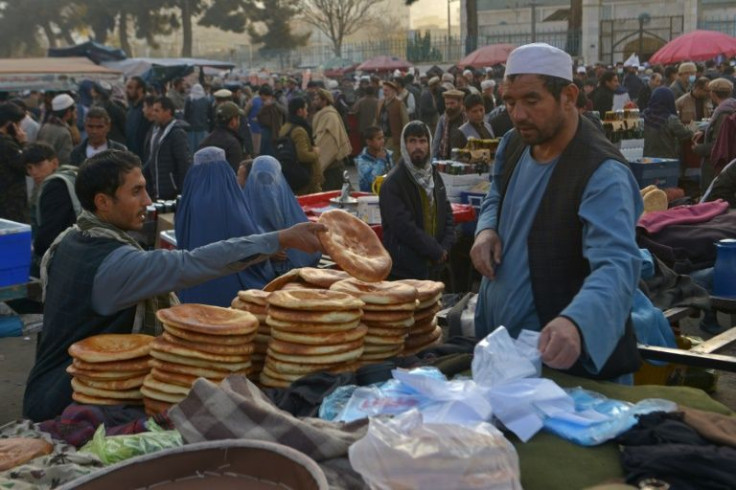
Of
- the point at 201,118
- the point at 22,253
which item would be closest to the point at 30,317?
the point at 22,253

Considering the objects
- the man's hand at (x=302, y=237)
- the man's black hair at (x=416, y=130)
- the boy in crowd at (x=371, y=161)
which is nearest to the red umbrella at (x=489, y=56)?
the boy in crowd at (x=371, y=161)

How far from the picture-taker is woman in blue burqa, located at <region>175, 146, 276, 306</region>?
535 cm

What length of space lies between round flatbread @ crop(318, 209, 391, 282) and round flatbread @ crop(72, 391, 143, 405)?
880 mm

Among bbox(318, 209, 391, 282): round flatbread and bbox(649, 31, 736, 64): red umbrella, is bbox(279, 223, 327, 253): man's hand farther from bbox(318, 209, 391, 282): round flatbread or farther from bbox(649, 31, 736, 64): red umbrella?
bbox(649, 31, 736, 64): red umbrella

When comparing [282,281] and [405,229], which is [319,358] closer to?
[282,281]

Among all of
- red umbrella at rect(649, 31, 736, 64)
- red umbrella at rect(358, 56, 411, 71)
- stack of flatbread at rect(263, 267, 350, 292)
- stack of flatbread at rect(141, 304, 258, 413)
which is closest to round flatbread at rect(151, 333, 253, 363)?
stack of flatbread at rect(141, 304, 258, 413)

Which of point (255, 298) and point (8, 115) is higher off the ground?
point (8, 115)

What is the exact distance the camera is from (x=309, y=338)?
9.75ft

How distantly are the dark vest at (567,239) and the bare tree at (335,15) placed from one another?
62.5 m

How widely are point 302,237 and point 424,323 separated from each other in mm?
568

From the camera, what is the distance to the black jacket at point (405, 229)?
20.8 feet

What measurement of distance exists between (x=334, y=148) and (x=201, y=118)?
237 inches

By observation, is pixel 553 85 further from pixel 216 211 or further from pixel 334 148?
pixel 334 148

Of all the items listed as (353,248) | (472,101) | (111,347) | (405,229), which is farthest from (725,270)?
(472,101)
